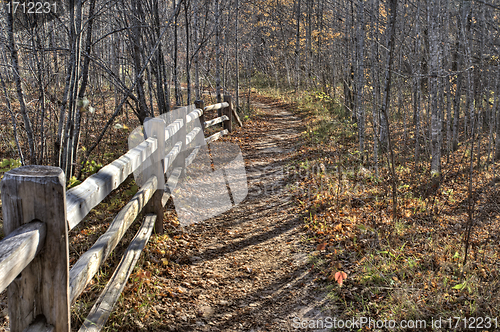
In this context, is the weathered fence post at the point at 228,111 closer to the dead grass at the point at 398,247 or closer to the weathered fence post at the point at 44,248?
the dead grass at the point at 398,247

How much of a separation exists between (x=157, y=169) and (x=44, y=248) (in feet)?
9.47

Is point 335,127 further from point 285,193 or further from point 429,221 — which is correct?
point 429,221

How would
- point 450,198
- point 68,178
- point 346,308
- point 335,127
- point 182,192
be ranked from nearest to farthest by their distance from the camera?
point 346,308
point 68,178
point 182,192
point 450,198
point 335,127

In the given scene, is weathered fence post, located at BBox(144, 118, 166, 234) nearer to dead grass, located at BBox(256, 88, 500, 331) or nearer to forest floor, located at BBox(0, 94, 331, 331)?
forest floor, located at BBox(0, 94, 331, 331)

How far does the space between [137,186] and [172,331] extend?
2.74 meters

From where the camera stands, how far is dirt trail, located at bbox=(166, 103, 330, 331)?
3.30 meters

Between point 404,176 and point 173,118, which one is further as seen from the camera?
point 404,176

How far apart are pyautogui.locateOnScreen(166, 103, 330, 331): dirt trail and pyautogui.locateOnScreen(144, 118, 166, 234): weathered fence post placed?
1.78 feet

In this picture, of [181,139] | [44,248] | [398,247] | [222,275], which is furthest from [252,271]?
[181,139]

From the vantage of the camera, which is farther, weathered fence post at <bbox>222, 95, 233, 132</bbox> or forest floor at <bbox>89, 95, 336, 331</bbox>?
weathered fence post at <bbox>222, 95, 233, 132</bbox>

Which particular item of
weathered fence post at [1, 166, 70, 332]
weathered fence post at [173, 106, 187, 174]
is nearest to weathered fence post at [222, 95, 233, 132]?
weathered fence post at [173, 106, 187, 174]

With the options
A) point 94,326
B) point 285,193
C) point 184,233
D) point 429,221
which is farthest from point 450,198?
point 94,326

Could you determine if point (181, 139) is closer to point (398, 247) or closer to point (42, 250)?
point (398, 247)

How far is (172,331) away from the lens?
3066 millimetres
